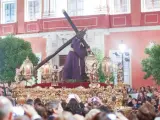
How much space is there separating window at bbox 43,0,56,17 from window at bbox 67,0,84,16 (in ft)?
3.34

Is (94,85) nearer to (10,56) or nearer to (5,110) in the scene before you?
(5,110)

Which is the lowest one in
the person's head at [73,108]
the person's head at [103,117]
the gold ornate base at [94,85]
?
the person's head at [73,108]

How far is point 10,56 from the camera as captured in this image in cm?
2242

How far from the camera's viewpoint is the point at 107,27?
2352 cm

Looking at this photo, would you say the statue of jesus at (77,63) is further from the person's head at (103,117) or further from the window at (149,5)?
the person's head at (103,117)

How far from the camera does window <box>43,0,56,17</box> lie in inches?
984

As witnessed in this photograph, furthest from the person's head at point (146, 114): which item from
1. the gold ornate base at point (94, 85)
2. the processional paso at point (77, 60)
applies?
the processional paso at point (77, 60)

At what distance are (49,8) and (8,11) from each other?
12.4 ft

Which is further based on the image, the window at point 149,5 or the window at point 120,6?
the window at point 120,6

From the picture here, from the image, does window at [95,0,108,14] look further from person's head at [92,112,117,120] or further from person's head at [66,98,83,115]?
person's head at [92,112,117,120]

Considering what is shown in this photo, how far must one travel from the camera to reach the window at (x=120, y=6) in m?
24.0

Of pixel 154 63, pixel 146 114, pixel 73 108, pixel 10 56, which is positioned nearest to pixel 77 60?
pixel 154 63

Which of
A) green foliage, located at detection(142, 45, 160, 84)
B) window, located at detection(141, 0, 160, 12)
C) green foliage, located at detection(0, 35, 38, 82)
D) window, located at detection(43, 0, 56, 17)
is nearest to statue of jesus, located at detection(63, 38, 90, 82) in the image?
green foliage, located at detection(142, 45, 160, 84)

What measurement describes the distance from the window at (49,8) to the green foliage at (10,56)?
324cm
